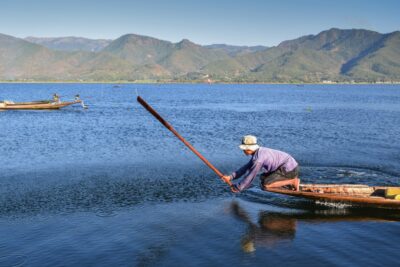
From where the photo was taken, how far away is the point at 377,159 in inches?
1170

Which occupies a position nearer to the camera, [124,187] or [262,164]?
[262,164]

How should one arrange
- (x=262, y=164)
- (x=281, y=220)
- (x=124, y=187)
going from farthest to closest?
1. (x=124, y=187)
2. (x=281, y=220)
3. (x=262, y=164)

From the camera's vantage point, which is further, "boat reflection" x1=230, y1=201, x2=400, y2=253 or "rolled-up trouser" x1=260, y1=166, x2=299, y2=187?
"rolled-up trouser" x1=260, y1=166, x2=299, y2=187

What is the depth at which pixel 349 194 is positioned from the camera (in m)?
17.9

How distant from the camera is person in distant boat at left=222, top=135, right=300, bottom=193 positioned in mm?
15180

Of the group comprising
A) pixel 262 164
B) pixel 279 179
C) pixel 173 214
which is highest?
pixel 262 164

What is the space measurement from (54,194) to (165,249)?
886 cm

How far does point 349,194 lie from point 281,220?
3996 mm

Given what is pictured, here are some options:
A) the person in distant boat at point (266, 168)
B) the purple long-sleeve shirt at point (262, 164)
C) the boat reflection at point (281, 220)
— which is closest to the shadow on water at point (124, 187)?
the boat reflection at point (281, 220)

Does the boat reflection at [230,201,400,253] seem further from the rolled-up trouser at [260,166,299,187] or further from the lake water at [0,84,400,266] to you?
the rolled-up trouser at [260,166,299,187]

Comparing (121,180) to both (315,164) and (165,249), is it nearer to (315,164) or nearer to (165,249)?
(165,249)

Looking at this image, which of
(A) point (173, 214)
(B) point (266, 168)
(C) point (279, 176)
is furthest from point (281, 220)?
(A) point (173, 214)

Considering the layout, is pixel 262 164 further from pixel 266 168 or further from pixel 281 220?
pixel 281 220

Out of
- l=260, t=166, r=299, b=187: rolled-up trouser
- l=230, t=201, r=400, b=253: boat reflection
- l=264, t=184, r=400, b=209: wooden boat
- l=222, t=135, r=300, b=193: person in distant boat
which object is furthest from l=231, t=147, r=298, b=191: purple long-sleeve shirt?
l=230, t=201, r=400, b=253: boat reflection
